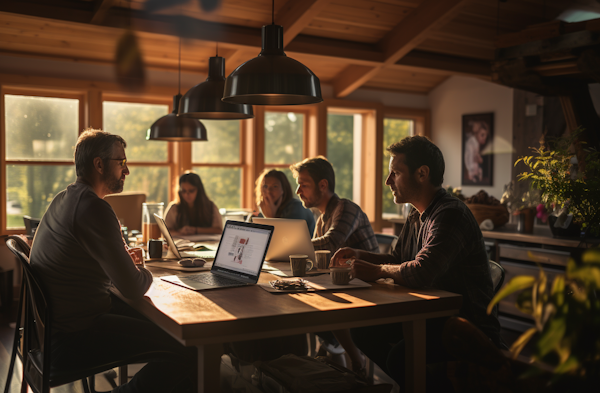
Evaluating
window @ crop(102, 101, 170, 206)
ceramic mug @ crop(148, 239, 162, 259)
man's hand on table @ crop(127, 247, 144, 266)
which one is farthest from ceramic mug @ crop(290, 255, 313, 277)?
window @ crop(102, 101, 170, 206)

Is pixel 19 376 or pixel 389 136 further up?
pixel 389 136

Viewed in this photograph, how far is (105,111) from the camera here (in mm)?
5516

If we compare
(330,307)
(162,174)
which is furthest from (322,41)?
(330,307)

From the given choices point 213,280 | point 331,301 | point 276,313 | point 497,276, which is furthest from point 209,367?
point 497,276

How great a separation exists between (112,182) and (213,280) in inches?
23.5

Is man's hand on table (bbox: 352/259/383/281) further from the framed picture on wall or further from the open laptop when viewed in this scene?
the framed picture on wall

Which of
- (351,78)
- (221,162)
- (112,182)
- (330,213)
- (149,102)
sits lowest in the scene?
(330,213)

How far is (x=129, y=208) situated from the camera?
471 cm

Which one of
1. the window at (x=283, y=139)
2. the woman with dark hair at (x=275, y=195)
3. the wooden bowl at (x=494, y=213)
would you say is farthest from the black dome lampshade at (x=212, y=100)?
the window at (x=283, y=139)

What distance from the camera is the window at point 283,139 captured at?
21.0ft

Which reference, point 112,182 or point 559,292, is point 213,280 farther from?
point 559,292

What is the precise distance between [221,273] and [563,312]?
1705 mm

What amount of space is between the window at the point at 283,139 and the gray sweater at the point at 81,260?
4384mm

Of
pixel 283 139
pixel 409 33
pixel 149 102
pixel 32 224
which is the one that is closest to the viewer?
pixel 32 224
